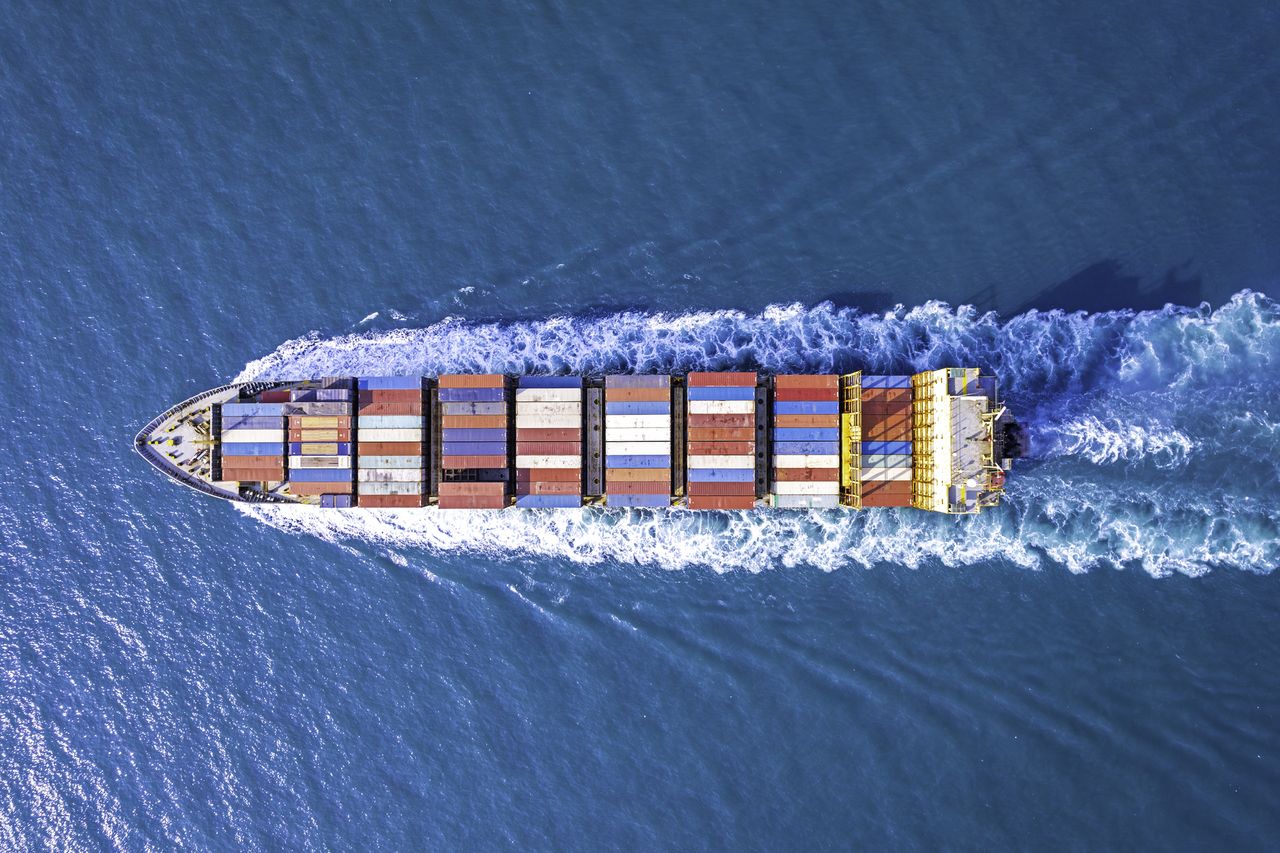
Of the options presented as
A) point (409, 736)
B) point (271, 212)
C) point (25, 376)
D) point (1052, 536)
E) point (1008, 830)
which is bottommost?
point (1008, 830)

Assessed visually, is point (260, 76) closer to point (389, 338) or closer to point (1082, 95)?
point (389, 338)

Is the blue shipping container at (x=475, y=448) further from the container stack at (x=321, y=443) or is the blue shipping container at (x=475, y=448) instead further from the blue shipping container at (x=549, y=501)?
the container stack at (x=321, y=443)

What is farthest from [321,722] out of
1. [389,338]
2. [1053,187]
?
[1053,187]

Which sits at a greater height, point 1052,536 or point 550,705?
point 1052,536

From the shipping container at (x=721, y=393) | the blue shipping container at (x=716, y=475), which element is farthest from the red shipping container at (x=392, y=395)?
the blue shipping container at (x=716, y=475)

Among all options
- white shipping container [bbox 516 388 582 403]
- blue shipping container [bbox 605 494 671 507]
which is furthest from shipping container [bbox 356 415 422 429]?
blue shipping container [bbox 605 494 671 507]

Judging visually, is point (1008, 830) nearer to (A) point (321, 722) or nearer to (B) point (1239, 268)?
(B) point (1239, 268)

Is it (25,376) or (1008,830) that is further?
(25,376)
